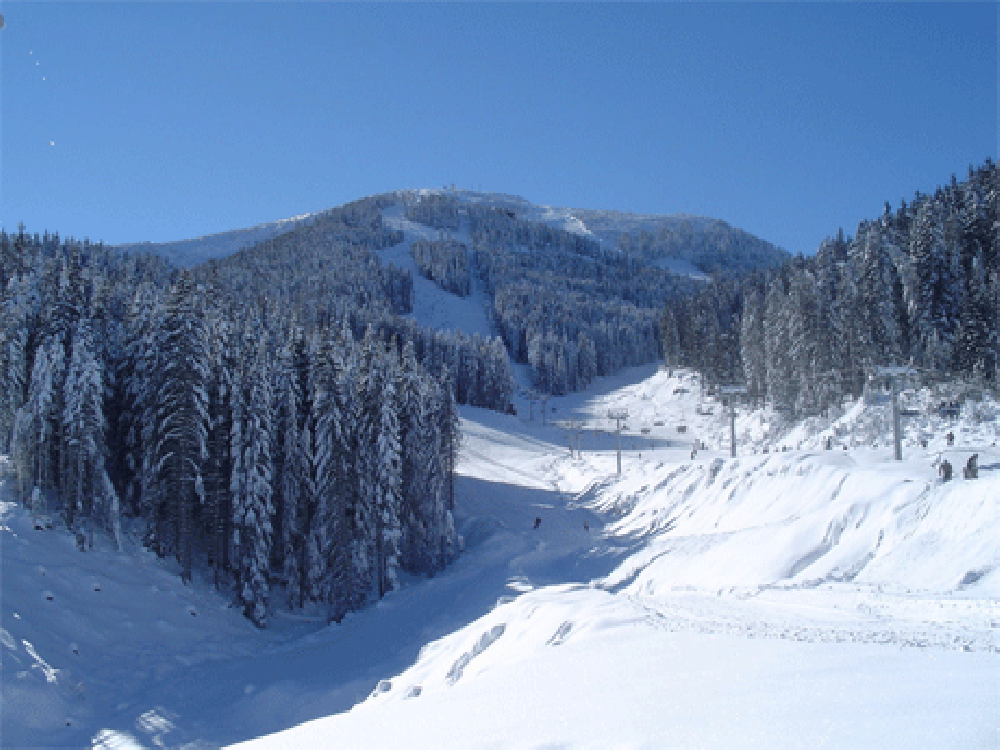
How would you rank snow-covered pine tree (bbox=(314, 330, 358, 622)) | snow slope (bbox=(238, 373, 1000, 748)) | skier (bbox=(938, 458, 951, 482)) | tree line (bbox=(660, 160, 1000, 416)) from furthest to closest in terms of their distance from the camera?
tree line (bbox=(660, 160, 1000, 416)) < snow-covered pine tree (bbox=(314, 330, 358, 622)) < skier (bbox=(938, 458, 951, 482)) < snow slope (bbox=(238, 373, 1000, 748))

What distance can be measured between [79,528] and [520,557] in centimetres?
2053

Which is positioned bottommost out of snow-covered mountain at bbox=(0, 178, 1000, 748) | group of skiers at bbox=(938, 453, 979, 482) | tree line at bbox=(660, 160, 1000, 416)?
snow-covered mountain at bbox=(0, 178, 1000, 748)

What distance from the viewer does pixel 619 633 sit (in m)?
14.3

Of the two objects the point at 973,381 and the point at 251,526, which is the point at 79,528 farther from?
the point at 973,381

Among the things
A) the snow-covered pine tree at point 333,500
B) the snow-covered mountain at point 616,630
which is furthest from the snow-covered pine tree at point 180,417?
the snow-covered pine tree at point 333,500

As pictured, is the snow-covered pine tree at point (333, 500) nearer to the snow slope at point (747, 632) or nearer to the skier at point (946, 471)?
the snow slope at point (747, 632)

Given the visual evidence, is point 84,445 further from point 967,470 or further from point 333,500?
point 967,470

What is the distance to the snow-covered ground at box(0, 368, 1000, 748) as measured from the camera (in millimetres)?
8570

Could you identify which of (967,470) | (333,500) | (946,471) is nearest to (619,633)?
(946,471)

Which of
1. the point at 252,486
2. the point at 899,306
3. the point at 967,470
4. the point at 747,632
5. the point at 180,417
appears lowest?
the point at 747,632

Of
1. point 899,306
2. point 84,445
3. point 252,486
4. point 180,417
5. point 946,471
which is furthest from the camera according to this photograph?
point 899,306

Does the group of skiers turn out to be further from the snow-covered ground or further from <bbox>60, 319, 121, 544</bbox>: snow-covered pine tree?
<bbox>60, 319, 121, 544</bbox>: snow-covered pine tree

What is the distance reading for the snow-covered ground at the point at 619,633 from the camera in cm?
857

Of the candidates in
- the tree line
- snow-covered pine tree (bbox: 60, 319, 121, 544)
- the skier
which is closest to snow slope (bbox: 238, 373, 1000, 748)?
the skier
